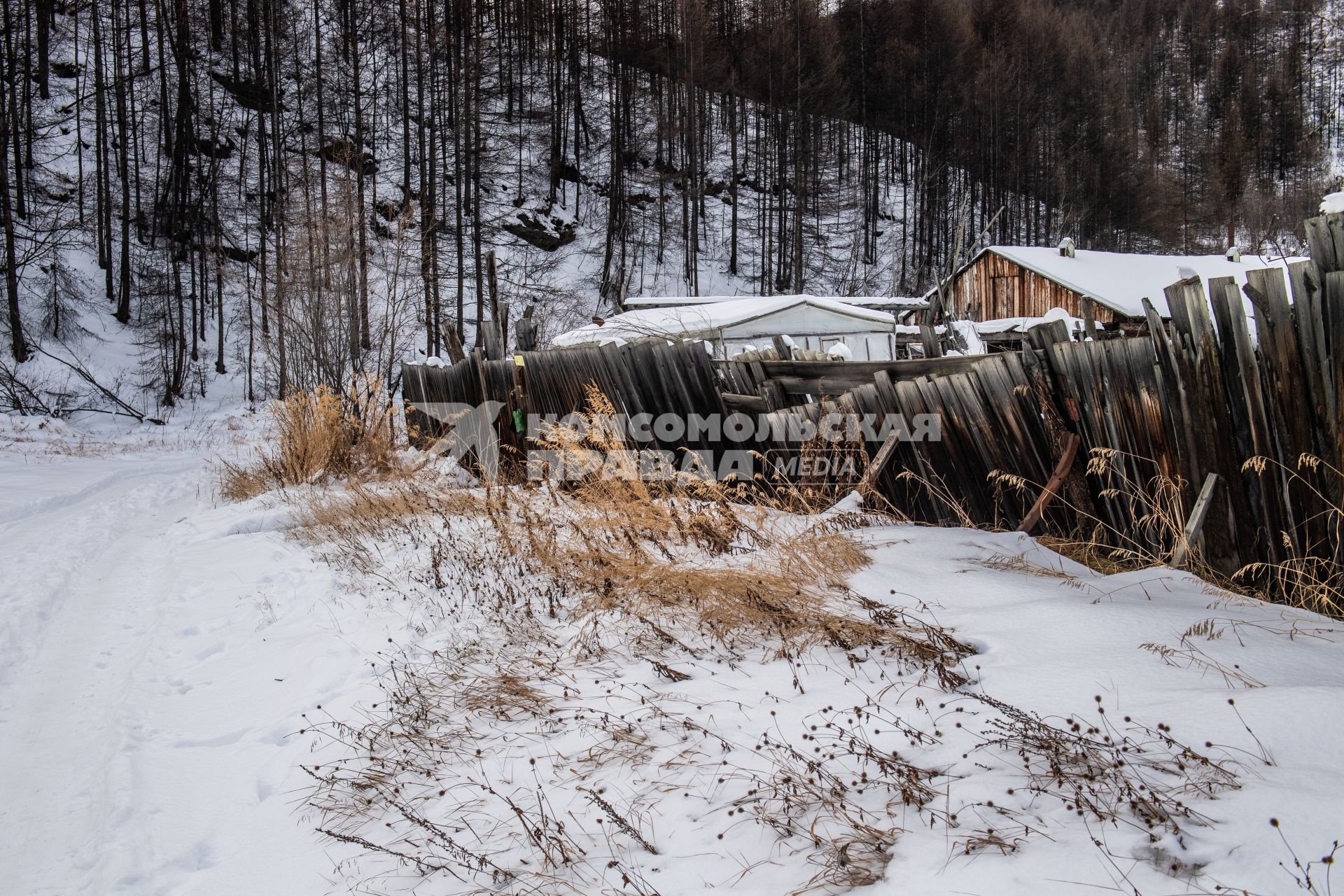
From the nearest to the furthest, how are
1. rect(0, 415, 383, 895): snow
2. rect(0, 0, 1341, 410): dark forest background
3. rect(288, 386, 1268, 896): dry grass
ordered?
rect(288, 386, 1268, 896): dry grass → rect(0, 415, 383, 895): snow → rect(0, 0, 1341, 410): dark forest background

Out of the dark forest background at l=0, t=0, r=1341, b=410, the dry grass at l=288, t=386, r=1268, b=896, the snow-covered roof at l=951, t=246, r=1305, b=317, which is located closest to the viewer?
the dry grass at l=288, t=386, r=1268, b=896

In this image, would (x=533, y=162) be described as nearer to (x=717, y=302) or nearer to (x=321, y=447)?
(x=717, y=302)

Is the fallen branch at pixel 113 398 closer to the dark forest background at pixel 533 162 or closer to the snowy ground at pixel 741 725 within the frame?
the dark forest background at pixel 533 162

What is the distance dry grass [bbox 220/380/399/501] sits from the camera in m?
8.11

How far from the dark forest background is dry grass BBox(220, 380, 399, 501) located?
2.88m

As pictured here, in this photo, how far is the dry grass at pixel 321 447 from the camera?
8.11 meters

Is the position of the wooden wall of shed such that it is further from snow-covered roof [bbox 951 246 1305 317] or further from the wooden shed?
snow-covered roof [bbox 951 246 1305 317]

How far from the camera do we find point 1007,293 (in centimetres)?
2725

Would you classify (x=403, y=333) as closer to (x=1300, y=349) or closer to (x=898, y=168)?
(x=1300, y=349)

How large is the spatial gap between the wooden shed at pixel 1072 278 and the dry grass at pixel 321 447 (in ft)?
66.5

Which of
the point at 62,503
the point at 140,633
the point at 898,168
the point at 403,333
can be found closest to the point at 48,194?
the point at 403,333

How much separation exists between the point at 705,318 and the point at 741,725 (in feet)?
38.4

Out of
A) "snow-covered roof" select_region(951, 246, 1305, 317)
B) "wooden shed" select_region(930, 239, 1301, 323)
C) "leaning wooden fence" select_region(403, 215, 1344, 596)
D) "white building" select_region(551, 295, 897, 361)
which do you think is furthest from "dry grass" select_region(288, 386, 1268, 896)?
"snow-covered roof" select_region(951, 246, 1305, 317)

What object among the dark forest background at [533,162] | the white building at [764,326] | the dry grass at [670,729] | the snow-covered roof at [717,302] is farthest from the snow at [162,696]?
the snow-covered roof at [717,302]
